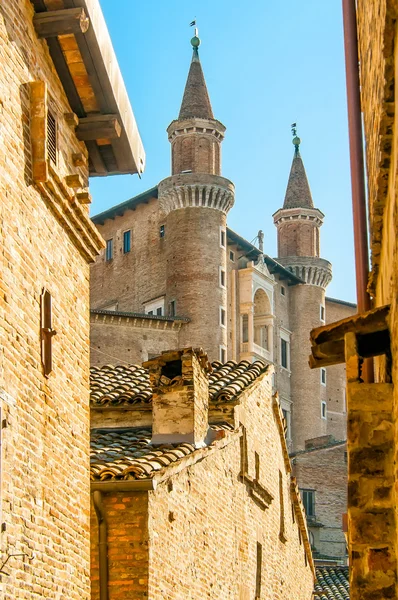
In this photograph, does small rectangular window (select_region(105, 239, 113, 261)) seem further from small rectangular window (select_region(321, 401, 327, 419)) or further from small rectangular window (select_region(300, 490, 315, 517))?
small rectangular window (select_region(300, 490, 315, 517))

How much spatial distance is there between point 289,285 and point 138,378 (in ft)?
179

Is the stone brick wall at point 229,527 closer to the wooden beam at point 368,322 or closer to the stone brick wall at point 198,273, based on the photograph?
the wooden beam at point 368,322

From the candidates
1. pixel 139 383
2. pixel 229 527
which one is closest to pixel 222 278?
pixel 139 383

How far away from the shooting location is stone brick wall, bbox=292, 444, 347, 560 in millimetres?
61812

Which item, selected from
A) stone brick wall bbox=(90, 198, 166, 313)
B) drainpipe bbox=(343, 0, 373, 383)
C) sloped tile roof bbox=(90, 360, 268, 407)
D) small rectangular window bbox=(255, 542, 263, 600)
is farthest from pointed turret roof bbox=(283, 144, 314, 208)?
drainpipe bbox=(343, 0, 373, 383)

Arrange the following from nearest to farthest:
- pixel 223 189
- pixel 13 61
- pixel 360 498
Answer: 1. pixel 360 498
2. pixel 13 61
3. pixel 223 189

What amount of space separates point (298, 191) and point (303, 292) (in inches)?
303

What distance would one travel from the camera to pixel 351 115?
36.4 feet

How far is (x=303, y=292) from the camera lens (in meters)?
73.2

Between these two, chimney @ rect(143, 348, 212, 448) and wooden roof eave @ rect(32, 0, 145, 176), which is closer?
wooden roof eave @ rect(32, 0, 145, 176)

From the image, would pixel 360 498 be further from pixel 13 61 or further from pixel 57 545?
pixel 13 61

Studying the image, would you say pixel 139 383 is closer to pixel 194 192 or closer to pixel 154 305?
pixel 194 192

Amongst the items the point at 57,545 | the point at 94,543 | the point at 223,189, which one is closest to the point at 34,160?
the point at 57,545

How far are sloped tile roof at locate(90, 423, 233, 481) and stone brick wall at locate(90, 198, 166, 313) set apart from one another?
4602 centimetres
